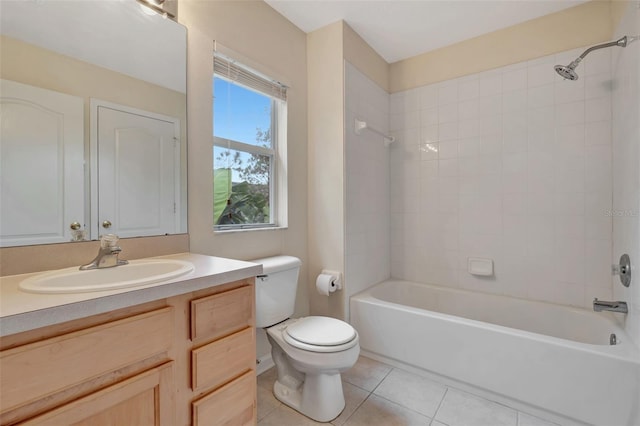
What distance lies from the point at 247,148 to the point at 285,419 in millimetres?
1577

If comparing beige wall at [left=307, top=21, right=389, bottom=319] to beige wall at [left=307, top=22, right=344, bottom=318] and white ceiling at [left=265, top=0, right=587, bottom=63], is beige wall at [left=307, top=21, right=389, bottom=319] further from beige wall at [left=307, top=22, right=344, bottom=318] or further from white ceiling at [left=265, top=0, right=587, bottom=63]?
white ceiling at [left=265, top=0, right=587, bottom=63]

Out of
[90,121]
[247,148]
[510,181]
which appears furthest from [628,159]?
[90,121]

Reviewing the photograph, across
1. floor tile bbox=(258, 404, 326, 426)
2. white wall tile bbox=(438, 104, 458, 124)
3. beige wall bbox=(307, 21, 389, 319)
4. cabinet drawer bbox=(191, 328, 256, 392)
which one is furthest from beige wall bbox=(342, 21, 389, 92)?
floor tile bbox=(258, 404, 326, 426)

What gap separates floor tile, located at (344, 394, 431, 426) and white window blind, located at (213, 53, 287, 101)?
2.00 metres

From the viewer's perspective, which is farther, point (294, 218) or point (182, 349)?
point (294, 218)

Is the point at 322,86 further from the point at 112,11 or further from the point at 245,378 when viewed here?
the point at 245,378

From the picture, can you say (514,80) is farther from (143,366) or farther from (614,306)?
(143,366)

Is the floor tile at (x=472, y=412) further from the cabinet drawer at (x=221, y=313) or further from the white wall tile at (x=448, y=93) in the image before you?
the white wall tile at (x=448, y=93)

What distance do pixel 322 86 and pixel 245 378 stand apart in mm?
1953

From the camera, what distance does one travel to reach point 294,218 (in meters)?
2.20

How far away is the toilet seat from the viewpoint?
1.46m

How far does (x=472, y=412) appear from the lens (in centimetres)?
159

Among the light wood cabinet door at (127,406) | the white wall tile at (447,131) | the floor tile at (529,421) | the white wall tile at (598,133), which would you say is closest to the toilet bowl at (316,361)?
the light wood cabinet door at (127,406)

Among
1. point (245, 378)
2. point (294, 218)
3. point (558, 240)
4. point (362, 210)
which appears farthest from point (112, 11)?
point (558, 240)
